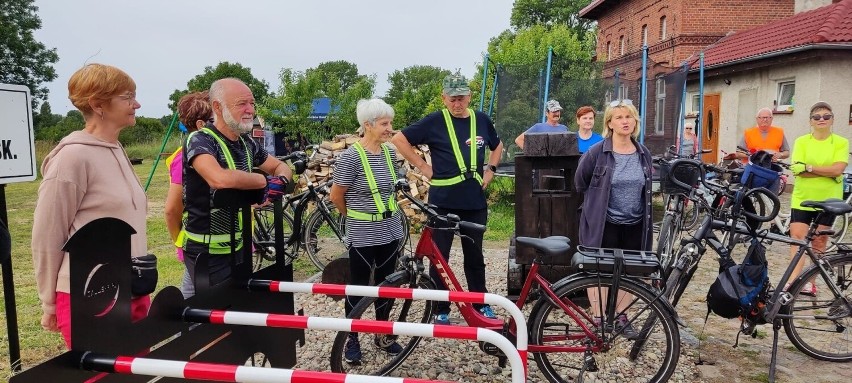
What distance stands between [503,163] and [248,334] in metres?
8.37

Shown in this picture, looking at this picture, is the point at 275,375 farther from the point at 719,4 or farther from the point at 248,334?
the point at 719,4

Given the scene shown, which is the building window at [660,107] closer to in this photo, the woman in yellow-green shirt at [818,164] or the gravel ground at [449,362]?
the woman in yellow-green shirt at [818,164]

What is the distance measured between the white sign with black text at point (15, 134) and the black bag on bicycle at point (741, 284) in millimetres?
4108

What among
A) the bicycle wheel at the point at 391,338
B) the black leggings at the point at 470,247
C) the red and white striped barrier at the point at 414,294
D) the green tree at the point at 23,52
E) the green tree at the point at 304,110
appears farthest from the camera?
the green tree at the point at 23,52

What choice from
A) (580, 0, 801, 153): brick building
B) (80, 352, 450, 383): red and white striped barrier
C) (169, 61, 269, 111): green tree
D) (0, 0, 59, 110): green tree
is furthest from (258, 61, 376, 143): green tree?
(169, 61, 269, 111): green tree

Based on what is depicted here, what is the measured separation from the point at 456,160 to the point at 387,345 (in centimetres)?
142

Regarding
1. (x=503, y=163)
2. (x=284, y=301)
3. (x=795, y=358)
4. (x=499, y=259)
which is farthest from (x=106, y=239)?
(x=503, y=163)

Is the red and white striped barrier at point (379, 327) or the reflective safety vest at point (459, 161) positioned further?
the reflective safety vest at point (459, 161)

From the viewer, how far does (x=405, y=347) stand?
3953 millimetres

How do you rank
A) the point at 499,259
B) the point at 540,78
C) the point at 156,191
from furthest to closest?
1. the point at 156,191
2. the point at 540,78
3. the point at 499,259

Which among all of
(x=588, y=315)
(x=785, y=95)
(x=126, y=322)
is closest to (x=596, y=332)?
(x=588, y=315)

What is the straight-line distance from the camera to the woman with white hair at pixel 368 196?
12.7 feet

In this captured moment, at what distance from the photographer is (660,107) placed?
11.3 meters

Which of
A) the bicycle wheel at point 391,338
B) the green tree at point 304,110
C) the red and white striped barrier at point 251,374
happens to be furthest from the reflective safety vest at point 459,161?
the green tree at point 304,110
